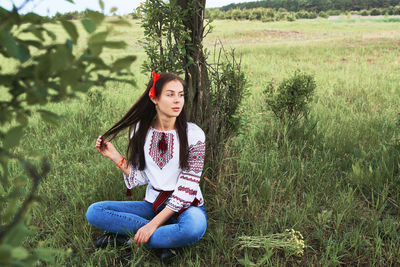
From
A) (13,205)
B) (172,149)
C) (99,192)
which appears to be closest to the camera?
(13,205)

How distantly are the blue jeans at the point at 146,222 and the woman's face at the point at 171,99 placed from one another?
69cm

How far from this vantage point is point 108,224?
2479 millimetres

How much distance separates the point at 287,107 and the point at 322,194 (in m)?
1.37

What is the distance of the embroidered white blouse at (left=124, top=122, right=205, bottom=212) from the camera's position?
2453mm

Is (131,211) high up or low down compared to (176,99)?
down

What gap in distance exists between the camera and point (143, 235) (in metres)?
2.31

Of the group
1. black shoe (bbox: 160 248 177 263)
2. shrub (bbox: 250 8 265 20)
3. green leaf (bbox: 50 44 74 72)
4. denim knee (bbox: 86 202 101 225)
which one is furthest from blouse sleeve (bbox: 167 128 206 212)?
shrub (bbox: 250 8 265 20)

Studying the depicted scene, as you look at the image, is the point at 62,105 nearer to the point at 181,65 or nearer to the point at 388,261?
the point at 181,65

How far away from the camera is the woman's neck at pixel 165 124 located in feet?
8.43

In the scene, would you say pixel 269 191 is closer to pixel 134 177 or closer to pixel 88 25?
pixel 134 177

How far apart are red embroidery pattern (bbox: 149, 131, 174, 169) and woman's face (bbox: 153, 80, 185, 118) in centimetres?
21

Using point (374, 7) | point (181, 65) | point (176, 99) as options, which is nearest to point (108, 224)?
point (176, 99)

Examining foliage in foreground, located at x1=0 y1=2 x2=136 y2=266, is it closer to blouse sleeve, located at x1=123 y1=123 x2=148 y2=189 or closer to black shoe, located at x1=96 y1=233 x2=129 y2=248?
black shoe, located at x1=96 y1=233 x2=129 y2=248

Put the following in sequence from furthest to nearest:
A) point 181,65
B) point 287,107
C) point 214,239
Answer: point 287,107
point 181,65
point 214,239
